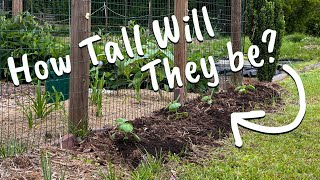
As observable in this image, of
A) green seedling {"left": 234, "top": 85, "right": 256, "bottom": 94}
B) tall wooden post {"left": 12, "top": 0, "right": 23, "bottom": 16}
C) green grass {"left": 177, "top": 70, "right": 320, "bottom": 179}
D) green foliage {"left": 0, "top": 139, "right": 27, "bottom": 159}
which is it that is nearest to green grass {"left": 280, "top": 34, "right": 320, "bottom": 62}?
green seedling {"left": 234, "top": 85, "right": 256, "bottom": 94}

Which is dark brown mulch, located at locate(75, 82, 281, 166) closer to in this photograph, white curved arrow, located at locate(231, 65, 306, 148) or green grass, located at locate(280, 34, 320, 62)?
white curved arrow, located at locate(231, 65, 306, 148)

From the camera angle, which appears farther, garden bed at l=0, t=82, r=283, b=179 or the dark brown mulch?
the dark brown mulch

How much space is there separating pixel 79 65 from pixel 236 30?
417 centimetres

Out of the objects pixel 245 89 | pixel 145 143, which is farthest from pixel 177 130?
pixel 245 89

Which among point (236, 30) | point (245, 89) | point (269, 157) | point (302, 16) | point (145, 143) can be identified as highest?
point (302, 16)

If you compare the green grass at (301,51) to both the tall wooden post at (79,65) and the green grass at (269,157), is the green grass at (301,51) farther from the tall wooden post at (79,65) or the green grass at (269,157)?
the tall wooden post at (79,65)

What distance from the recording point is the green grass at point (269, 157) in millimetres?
3674

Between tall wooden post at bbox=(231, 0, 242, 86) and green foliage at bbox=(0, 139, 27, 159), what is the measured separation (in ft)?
15.0

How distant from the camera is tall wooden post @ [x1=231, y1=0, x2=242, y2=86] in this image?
7664mm

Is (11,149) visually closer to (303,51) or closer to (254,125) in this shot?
(254,125)

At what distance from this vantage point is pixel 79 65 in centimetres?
409

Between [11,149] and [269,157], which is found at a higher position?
[11,149]

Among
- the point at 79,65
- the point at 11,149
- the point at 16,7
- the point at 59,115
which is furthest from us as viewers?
the point at 16,7

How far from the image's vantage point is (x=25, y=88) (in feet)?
22.9
